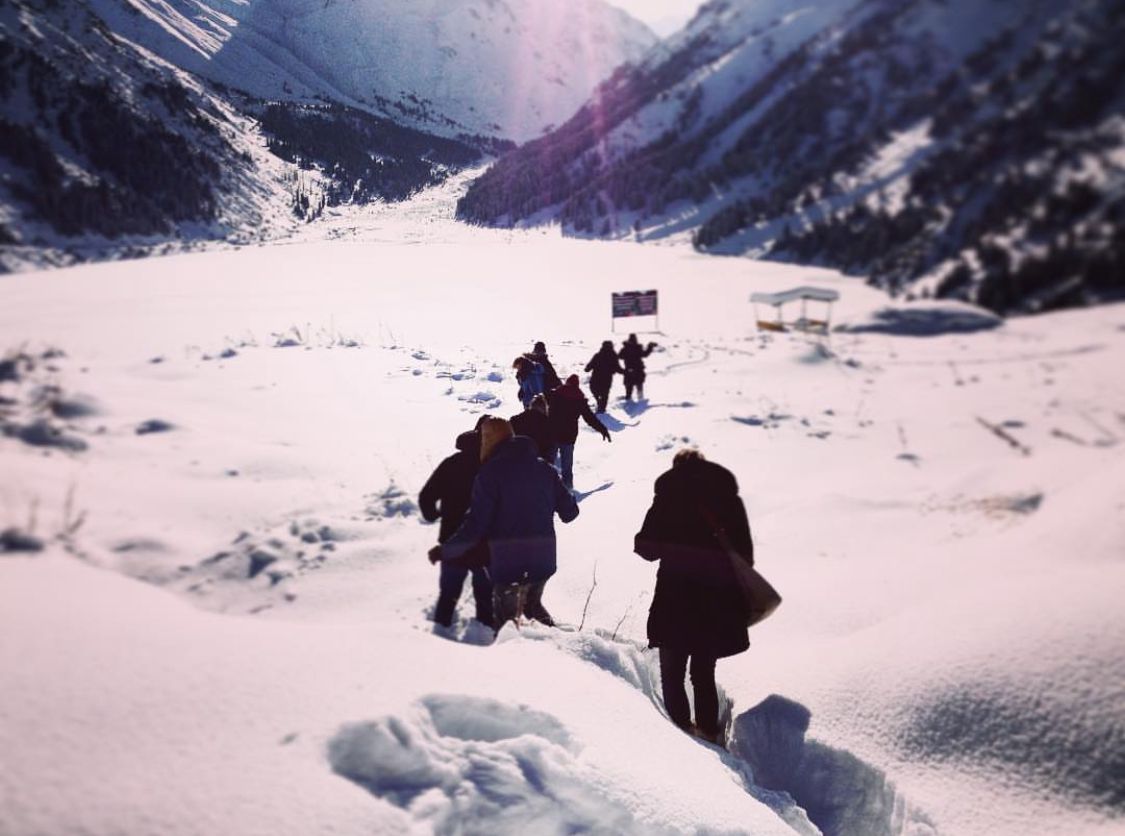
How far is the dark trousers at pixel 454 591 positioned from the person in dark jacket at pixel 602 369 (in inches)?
128

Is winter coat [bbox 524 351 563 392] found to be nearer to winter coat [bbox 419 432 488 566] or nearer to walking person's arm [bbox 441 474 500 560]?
winter coat [bbox 419 432 488 566]

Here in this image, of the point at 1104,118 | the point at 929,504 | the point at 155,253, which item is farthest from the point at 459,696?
the point at 929,504

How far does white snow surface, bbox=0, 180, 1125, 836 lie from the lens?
52.9 inches

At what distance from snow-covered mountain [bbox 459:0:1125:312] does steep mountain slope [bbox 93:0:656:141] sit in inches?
3365

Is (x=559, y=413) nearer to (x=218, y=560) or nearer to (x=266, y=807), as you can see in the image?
(x=218, y=560)

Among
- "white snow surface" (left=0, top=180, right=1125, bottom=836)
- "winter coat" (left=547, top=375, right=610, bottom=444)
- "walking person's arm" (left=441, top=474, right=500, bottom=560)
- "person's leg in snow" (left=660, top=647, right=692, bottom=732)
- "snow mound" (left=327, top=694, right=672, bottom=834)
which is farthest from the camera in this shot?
"winter coat" (left=547, top=375, right=610, bottom=444)

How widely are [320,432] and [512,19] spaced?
206 m

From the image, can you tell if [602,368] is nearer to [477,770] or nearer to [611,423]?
[611,423]

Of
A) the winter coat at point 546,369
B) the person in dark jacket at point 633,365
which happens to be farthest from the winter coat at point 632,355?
the winter coat at point 546,369

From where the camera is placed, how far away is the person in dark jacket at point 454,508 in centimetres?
275

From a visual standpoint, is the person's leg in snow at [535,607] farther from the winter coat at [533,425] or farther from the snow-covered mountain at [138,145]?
the snow-covered mountain at [138,145]

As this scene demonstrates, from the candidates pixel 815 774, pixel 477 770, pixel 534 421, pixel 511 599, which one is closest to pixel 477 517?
pixel 511 599

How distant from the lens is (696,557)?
9.15ft

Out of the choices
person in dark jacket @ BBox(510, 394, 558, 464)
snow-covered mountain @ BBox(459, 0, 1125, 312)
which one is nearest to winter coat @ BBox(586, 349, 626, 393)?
snow-covered mountain @ BBox(459, 0, 1125, 312)
